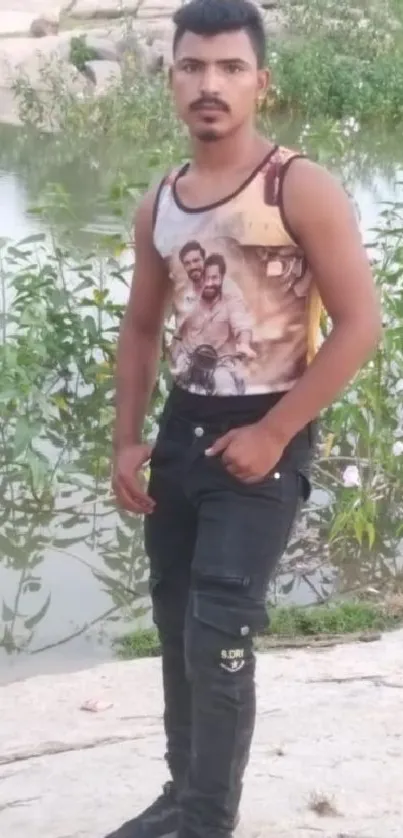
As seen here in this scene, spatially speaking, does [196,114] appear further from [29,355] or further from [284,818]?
[29,355]

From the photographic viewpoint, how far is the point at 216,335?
6.48ft

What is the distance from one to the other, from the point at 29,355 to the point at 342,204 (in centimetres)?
266

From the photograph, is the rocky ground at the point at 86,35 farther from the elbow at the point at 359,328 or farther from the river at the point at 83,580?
the elbow at the point at 359,328

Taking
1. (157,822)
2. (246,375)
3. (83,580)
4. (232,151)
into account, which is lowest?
(157,822)

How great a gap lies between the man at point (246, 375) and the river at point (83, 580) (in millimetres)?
1613

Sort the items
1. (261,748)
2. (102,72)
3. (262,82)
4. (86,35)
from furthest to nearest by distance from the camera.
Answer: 1. (86,35)
2. (102,72)
3. (261,748)
4. (262,82)

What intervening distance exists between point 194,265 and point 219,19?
0.37 metres

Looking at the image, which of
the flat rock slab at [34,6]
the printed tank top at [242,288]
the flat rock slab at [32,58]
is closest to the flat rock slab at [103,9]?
the flat rock slab at [34,6]

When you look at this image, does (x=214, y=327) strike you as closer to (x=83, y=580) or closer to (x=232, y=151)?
(x=232, y=151)

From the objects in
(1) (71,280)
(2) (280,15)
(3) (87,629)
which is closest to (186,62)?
(3) (87,629)

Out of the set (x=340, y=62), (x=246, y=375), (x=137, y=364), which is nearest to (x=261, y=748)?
(x=137, y=364)

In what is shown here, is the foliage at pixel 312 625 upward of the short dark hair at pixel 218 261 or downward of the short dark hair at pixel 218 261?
downward

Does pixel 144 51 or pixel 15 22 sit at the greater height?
pixel 15 22

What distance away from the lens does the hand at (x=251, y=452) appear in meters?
1.91
